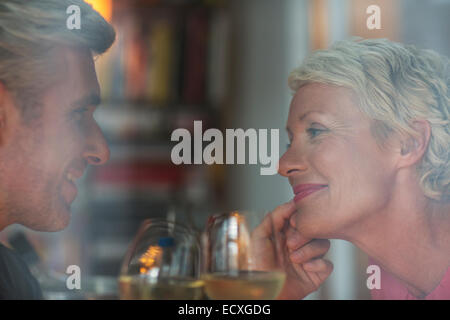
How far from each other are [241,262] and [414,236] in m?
0.17

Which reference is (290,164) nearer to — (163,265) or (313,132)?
(313,132)

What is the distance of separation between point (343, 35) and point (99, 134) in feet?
0.89

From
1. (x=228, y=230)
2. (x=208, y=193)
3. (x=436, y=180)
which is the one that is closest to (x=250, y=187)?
(x=228, y=230)

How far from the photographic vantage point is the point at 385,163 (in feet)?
1.49

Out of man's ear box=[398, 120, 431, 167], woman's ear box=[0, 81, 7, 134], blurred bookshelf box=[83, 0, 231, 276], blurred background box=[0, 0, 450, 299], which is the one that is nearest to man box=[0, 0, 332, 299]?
woman's ear box=[0, 81, 7, 134]

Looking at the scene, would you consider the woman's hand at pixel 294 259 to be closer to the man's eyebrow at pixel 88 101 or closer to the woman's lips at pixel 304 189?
the woman's lips at pixel 304 189

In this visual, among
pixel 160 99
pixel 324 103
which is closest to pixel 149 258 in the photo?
pixel 324 103

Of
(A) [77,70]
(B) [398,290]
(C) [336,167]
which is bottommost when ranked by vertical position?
(B) [398,290]

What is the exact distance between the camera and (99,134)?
0.50 metres

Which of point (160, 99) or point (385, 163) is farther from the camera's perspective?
point (160, 99)

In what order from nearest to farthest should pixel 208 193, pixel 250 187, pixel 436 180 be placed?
pixel 436 180 < pixel 250 187 < pixel 208 193

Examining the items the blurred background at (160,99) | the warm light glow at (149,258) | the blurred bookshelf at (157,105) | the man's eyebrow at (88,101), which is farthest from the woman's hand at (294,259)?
the blurred bookshelf at (157,105)

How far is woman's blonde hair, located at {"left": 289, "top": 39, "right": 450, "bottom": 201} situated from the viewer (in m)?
0.45
